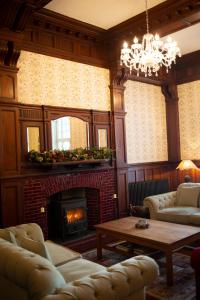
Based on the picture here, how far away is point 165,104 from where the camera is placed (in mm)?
7320

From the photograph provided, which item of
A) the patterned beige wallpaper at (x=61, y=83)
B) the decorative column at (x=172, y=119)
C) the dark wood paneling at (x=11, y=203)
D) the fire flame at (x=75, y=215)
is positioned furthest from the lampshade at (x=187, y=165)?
the dark wood paneling at (x=11, y=203)

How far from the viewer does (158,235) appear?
360cm

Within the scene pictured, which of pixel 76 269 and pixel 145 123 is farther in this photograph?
pixel 145 123

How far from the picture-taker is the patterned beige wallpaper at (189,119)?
6844 mm

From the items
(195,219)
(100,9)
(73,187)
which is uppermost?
(100,9)

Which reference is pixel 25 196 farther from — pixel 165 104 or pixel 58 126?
pixel 165 104

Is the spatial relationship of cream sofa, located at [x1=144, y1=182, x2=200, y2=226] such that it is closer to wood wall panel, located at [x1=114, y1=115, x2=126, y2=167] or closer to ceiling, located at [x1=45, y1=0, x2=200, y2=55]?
wood wall panel, located at [x1=114, y1=115, x2=126, y2=167]

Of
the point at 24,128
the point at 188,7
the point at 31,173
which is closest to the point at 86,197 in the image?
the point at 31,173

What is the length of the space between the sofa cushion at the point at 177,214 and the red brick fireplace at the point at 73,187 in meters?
1.00

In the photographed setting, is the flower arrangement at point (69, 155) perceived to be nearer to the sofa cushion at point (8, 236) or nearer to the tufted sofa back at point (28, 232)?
the tufted sofa back at point (28, 232)

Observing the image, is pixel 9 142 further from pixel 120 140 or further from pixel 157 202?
pixel 157 202

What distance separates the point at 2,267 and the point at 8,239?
23.7 inches

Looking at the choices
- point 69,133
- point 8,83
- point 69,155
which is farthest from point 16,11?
point 69,155

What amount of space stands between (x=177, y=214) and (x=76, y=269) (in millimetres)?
2694
